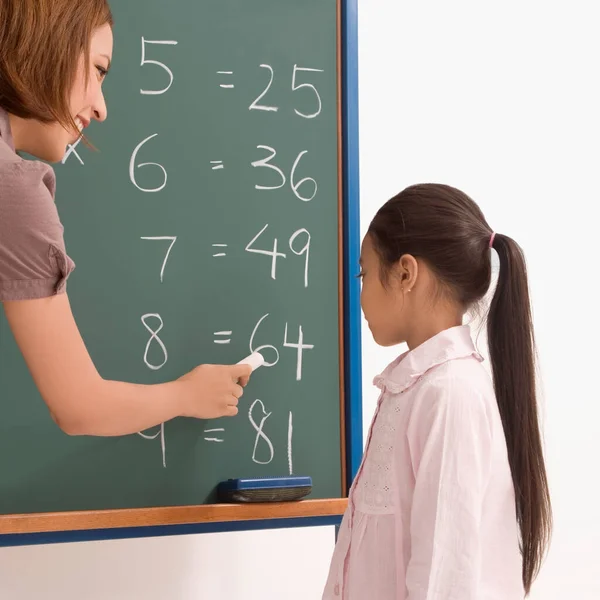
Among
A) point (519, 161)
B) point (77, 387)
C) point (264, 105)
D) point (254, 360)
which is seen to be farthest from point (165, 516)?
point (519, 161)

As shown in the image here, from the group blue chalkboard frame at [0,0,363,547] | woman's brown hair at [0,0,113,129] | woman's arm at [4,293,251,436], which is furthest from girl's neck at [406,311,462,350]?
woman's brown hair at [0,0,113,129]

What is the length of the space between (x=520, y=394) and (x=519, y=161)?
1.17 m

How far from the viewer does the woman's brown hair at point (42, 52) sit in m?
1.04

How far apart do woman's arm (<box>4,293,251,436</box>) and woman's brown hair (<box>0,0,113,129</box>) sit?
0.25 metres

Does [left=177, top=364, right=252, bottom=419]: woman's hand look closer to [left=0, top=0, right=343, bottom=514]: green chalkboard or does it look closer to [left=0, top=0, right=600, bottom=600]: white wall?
[left=0, top=0, right=343, bottom=514]: green chalkboard

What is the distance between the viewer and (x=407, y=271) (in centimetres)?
131

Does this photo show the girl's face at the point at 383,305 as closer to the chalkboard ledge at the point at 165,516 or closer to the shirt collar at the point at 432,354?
the shirt collar at the point at 432,354

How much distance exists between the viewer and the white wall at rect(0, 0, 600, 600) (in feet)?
7.05

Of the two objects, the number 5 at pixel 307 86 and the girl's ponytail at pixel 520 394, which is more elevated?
the number 5 at pixel 307 86

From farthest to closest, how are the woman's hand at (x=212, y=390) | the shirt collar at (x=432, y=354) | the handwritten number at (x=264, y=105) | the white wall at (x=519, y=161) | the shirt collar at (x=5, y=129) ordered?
the white wall at (x=519, y=161)
the handwritten number at (x=264, y=105)
the woman's hand at (x=212, y=390)
the shirt collar at (x=432, y=354)
the shirt collar at (x=5, y=129)

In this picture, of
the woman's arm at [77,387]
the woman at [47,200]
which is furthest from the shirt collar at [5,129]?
the woman's arm at [77,387]

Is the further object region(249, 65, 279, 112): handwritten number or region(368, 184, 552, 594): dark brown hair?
region(249, 65, 279, 112): handwritten number

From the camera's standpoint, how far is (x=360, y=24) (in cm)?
216

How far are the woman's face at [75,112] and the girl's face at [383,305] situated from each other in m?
0.49
